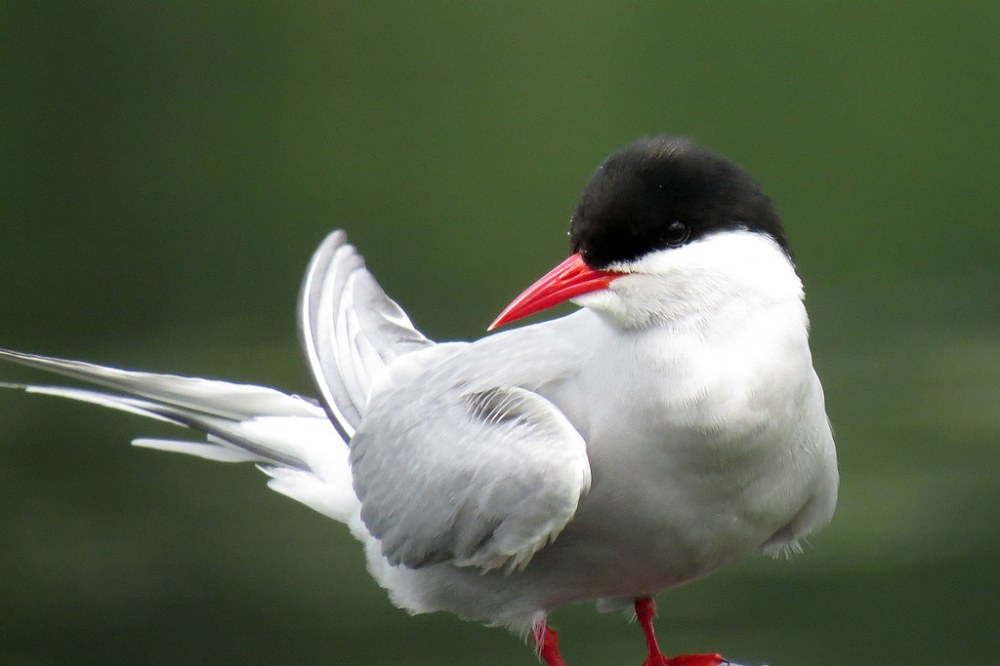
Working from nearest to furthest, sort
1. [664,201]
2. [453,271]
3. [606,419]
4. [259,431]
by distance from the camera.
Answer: [664,201]
[606,419]
[259,431]
[453,271]

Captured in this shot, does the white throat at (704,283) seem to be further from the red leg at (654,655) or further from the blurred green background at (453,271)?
the blurred green background at (453,271)

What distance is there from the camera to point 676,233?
1.97 meters

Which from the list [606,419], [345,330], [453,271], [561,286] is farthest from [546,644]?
[453,271]

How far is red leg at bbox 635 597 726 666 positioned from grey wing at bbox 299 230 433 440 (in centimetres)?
57

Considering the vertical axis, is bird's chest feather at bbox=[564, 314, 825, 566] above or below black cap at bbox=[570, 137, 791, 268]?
below

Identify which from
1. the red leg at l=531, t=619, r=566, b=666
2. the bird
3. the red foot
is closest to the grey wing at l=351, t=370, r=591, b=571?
the bird

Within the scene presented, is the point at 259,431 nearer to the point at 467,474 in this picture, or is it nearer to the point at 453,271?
the point at 467,474

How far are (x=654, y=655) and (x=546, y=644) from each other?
0.24 metres

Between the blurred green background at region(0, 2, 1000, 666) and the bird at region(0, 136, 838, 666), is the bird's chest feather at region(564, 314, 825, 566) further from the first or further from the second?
the blurred green background at region(0, 2, 1000, 666)

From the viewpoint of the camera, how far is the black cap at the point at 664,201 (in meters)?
1.96

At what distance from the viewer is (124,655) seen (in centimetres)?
622

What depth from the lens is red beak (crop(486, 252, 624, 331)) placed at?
1990mm

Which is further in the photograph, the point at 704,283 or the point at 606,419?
the point at 606,419

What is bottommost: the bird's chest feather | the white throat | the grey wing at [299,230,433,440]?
the bird's chest feather
